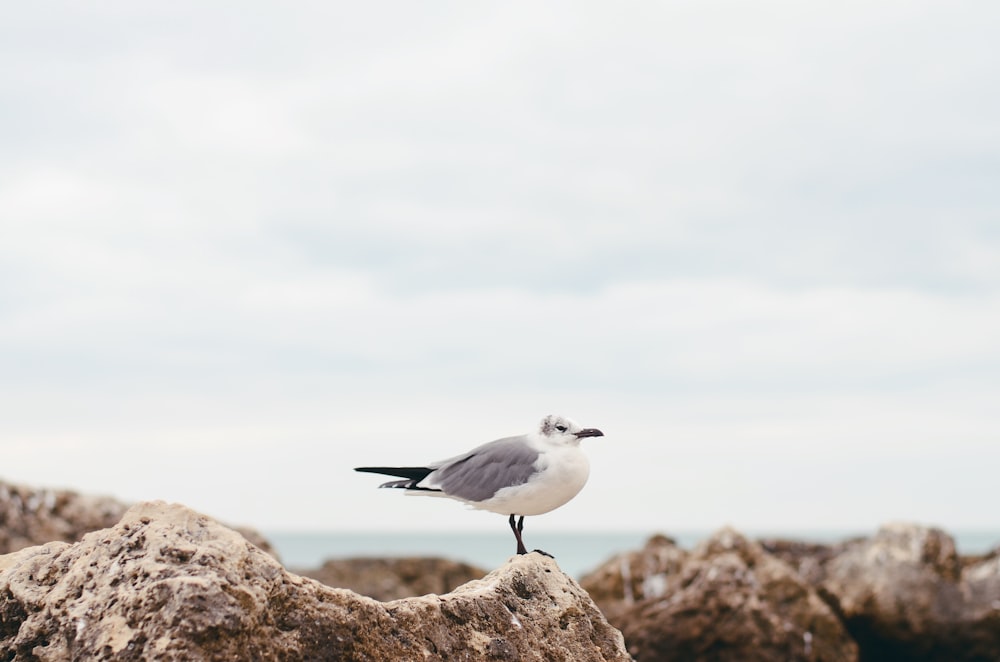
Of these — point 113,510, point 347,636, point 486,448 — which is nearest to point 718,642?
point 486,448

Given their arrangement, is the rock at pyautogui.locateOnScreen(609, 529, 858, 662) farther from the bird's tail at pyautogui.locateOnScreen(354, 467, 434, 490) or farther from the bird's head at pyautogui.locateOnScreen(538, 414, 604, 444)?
the bird's head at pyautogui.locateOnScreen(538, 414, 604, 444)

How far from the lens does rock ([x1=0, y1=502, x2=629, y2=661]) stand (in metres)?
4.48

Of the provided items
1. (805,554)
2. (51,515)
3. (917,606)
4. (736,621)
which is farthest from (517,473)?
(805,554)

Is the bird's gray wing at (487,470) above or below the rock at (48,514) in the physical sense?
above

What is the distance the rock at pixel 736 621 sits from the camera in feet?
40.4

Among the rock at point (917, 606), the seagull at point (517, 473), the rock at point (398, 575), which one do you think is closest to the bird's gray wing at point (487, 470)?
the seagull at point (517, 473)

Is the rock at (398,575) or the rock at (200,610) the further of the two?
the rock at (398,575)

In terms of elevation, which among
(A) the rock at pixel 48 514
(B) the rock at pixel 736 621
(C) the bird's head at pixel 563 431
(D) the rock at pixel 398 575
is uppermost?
(C) the bird's head at pixel 563 431

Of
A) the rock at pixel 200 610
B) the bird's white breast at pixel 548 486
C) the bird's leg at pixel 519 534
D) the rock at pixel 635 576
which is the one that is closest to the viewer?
the rock at pixel 200 610

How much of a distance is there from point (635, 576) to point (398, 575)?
845 cm

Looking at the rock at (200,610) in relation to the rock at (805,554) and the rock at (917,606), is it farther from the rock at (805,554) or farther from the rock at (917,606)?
the rock at (805,554)

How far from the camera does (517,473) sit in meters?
7.06

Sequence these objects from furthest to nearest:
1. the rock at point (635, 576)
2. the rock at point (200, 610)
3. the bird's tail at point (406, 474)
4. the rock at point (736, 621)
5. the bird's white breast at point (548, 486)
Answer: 1. the rock at point (635, 576)
2. the rock at point (736, 621)
3. the bird's tail at point (406, 474)
4. the bird's white breast at point (548, 486)
5. the rock at point (200, 610)

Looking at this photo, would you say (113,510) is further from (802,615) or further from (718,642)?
(802,615)
